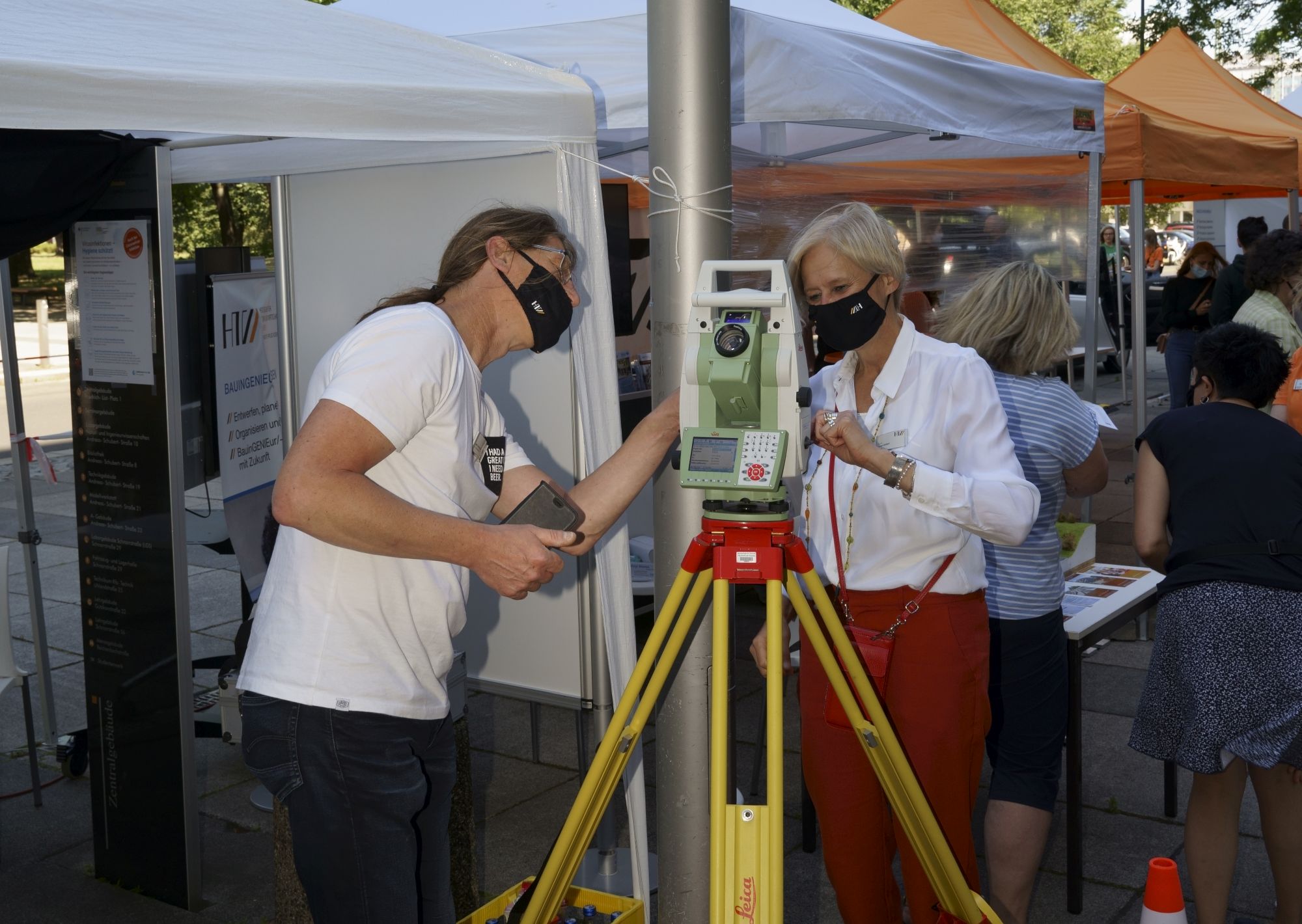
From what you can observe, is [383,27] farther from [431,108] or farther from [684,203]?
[684,203]

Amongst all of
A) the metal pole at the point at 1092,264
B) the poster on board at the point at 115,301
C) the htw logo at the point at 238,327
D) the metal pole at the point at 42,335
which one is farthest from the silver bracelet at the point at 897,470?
the metal pole at the point at 42,335

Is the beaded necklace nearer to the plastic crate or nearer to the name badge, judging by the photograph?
the name badge

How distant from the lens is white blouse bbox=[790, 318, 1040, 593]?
2.50 metres

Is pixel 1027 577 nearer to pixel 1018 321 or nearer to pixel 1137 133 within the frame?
pixel 1018 321

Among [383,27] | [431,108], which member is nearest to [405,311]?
[431,108]

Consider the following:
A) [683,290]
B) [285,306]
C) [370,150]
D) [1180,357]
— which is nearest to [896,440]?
[683,290]

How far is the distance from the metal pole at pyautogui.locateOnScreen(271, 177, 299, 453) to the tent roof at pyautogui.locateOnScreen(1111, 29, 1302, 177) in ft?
25.0

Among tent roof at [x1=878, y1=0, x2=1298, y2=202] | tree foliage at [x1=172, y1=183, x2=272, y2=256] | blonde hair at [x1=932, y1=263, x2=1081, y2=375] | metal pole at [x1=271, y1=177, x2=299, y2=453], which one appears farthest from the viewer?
tree foliage at [x1=172, y1=183, x2=272, y2=256]

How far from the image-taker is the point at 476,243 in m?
2.36

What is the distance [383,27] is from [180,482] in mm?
1386

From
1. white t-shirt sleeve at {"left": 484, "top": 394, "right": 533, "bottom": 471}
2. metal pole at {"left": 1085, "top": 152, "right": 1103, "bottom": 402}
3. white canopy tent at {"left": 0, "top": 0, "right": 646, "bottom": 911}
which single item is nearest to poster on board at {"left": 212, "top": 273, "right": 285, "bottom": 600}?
white canopy tent at {"left": 0, "top": 0, "right": 646, "bottom": 911}

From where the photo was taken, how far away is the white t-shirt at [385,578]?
2.02 meters

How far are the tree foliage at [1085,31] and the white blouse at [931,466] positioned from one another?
32.3m

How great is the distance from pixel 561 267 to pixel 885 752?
1.09 metres
